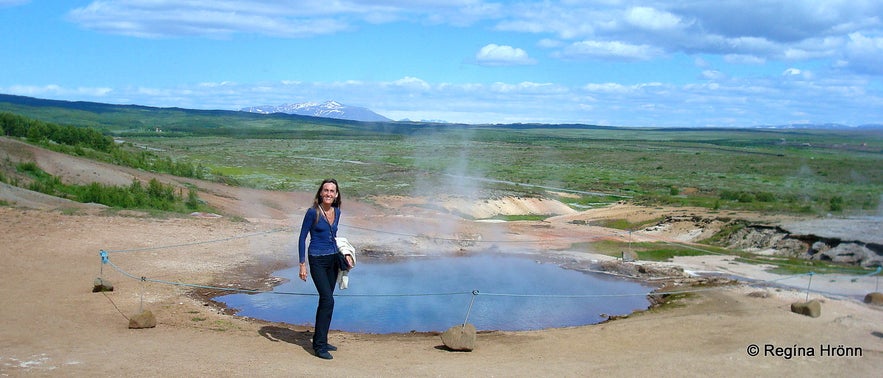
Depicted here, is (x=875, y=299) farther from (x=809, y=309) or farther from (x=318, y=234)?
(x=318, y=234)

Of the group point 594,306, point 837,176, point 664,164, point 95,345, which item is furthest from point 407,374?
point 664,164

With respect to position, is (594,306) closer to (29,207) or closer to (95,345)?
(95,345)

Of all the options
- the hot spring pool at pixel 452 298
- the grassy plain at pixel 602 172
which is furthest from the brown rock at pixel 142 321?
the grassy plain at pixel 602 172

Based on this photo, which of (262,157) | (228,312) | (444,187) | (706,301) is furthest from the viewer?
(262,157)

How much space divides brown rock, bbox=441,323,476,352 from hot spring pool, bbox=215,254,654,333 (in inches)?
46.2

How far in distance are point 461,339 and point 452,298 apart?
4.72m

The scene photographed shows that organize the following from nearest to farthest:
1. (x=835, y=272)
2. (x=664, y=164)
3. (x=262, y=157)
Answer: (x=835, y=272), (x=262, y=157), (x=664, y=164)

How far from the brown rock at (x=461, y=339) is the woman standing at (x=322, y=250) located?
1.50 meters

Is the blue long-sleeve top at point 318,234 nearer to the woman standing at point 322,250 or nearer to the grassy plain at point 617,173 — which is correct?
the woman standing at point 322,250

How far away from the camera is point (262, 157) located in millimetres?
67312

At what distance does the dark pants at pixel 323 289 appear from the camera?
7914 millimetres

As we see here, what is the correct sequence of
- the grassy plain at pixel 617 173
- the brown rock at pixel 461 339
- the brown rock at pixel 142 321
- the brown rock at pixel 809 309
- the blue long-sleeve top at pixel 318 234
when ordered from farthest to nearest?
the grassy plain at pixel 617 173
the brown rock at pixel 809 309
the brown rock at pixel 142 321
the brown rock at pixel 461 339
the blue long-sleeve top at pixel 318 234

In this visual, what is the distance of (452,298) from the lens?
1344cm

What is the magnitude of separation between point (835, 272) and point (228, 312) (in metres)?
11.9
